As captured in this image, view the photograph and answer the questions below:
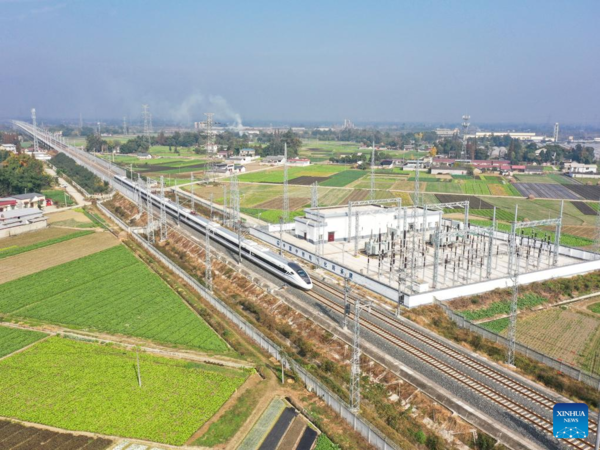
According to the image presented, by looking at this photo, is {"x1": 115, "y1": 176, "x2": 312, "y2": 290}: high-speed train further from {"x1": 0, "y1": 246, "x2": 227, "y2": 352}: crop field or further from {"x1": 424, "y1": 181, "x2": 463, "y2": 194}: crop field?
{"x1": 424, "y1": 181, "x2": 463, "y2": 194}: crop field

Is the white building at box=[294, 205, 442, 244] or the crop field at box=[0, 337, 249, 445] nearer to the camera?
the crop field at box=[0, 337, 249, 445]

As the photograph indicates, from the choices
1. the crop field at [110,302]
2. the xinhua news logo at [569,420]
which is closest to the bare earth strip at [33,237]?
the crop field at [110,302]

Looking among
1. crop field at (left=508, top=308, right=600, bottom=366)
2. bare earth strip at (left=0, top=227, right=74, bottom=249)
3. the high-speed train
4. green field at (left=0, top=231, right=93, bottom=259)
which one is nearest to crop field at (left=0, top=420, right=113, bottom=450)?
the high-speed train

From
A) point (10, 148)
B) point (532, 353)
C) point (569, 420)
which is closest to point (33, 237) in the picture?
point (532, 353)

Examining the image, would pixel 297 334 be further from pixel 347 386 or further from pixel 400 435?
pixel 400 435

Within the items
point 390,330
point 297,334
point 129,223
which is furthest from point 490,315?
point 129,223

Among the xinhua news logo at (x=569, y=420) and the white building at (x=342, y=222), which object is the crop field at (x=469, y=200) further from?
the xinhua news logo at (x=569, y=420)

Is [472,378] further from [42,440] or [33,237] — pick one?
[33,237]
